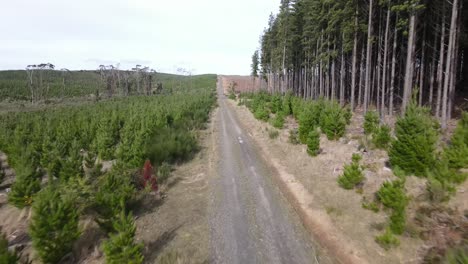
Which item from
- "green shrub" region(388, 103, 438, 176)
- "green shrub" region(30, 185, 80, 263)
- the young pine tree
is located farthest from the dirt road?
the young pine tree

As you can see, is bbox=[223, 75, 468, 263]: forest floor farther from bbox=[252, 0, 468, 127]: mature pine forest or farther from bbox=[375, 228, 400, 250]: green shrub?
bbox=[252, 0, 468, 127]: mature pine forest

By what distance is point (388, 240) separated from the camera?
680cm

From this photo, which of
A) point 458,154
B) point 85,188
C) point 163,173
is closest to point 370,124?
point 458,154

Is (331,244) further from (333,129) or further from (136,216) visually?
(333,129)

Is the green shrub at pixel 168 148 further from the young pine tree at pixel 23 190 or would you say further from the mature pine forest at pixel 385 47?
the mature pine forest at pixel 385 47

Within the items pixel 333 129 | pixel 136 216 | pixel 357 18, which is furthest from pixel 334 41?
pixel 136 216

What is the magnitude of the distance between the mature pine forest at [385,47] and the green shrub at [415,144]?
218 centimetres

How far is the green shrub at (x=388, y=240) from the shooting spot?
681 cm

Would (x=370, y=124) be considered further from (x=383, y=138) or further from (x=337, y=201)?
(x=337, y=201)

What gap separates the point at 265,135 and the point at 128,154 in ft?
36.9

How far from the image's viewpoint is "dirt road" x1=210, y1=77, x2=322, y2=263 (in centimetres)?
718

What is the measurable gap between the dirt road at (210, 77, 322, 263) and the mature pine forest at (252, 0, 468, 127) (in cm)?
721

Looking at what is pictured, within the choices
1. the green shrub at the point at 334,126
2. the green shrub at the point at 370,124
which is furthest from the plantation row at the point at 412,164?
the green shrub at the point at 334,126

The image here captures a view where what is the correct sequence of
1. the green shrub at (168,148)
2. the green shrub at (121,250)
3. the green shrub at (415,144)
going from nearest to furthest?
the green shrub at (121,250) < the green shrub at (415,144) < the green shrub at (168,148)
